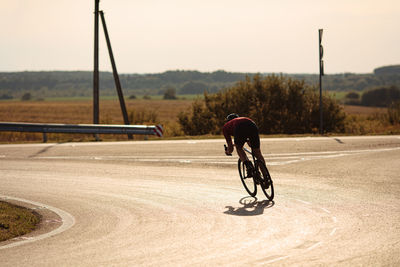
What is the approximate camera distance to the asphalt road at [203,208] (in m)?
7.48

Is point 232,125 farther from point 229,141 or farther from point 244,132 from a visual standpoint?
point 229,141

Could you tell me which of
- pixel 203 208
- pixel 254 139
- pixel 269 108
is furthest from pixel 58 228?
pixel 269 108

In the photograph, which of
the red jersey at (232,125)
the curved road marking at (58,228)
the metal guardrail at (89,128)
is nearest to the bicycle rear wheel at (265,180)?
the red jersey at (232,125)

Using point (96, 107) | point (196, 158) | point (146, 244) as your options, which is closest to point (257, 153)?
point (146, 244)

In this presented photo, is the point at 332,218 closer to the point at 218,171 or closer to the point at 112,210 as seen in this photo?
the point at 112,210

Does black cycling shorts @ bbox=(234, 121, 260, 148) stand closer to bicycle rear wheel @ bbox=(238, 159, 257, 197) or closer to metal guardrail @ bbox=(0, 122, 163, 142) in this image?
bicycle rear wheel @ bbox=(238, 159, 257, 197)

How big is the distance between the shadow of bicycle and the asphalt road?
0.7 inches

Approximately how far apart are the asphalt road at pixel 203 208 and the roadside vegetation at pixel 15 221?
0.27 m

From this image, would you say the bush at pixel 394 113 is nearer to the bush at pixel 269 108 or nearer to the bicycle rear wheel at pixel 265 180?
the bush at pixel 269 108

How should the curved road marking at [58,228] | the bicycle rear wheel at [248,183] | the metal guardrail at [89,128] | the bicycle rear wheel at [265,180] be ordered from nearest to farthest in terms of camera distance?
the curved road marking at [58,228] < the bicycle rear wheel at [265,180] < the bicycle rear wheel at [248,183] < the metal guardrail at [89,128]

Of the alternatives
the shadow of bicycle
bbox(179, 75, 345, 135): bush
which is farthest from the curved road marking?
bbox(179, 75, 345, 135): bush

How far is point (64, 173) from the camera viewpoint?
16656 mm

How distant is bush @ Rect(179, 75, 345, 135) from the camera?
35.7m

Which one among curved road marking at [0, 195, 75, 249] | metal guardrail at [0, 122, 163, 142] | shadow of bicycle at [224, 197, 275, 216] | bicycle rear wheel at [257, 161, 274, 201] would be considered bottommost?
curved road marking at [0, 195, 75, 249]
